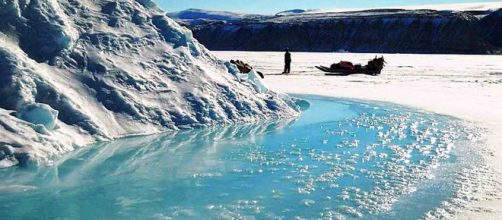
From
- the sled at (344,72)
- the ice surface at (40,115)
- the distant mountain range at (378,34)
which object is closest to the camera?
the ice surface at (40,115)

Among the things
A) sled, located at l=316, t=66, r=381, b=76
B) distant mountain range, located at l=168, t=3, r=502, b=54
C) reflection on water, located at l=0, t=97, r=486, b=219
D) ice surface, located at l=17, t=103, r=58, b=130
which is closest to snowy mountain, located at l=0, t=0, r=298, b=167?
ice surface, located at l=17, t=103, r=58, b=130

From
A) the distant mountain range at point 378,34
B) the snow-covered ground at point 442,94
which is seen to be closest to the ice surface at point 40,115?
the snow-covered ground at point 442,94

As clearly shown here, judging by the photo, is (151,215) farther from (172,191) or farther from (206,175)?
(206,175)

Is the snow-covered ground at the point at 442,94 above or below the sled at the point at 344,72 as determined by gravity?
above

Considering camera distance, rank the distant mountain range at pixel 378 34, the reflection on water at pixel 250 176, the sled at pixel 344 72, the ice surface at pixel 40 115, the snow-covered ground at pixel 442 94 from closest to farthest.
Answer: the reflection on water at pixel 250 176 < the snow-covered ground at pixel 442 94 < the ice surface at pixel 40 115 < the sled at pixel 344 72 < the distant mountain range at pixel 378 34

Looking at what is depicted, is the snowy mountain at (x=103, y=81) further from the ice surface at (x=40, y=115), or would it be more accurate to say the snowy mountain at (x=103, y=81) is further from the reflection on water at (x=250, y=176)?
the reflection on water at (x=250, y=176)

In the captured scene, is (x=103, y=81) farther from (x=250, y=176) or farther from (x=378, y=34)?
(x=378, y=34)

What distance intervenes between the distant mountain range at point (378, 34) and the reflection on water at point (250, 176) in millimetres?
62940

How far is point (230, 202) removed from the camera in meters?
5.17

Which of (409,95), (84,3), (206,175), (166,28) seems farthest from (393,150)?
(409,95)

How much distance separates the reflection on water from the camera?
16.3 ft

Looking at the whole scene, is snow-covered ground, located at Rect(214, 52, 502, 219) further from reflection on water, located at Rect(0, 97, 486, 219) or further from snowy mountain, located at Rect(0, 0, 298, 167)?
snowy mountain, located at Rect(0, 0, 298, 167)

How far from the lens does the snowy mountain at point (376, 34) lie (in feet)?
238

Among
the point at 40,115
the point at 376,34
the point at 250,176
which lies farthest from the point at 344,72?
the point at 376,34
